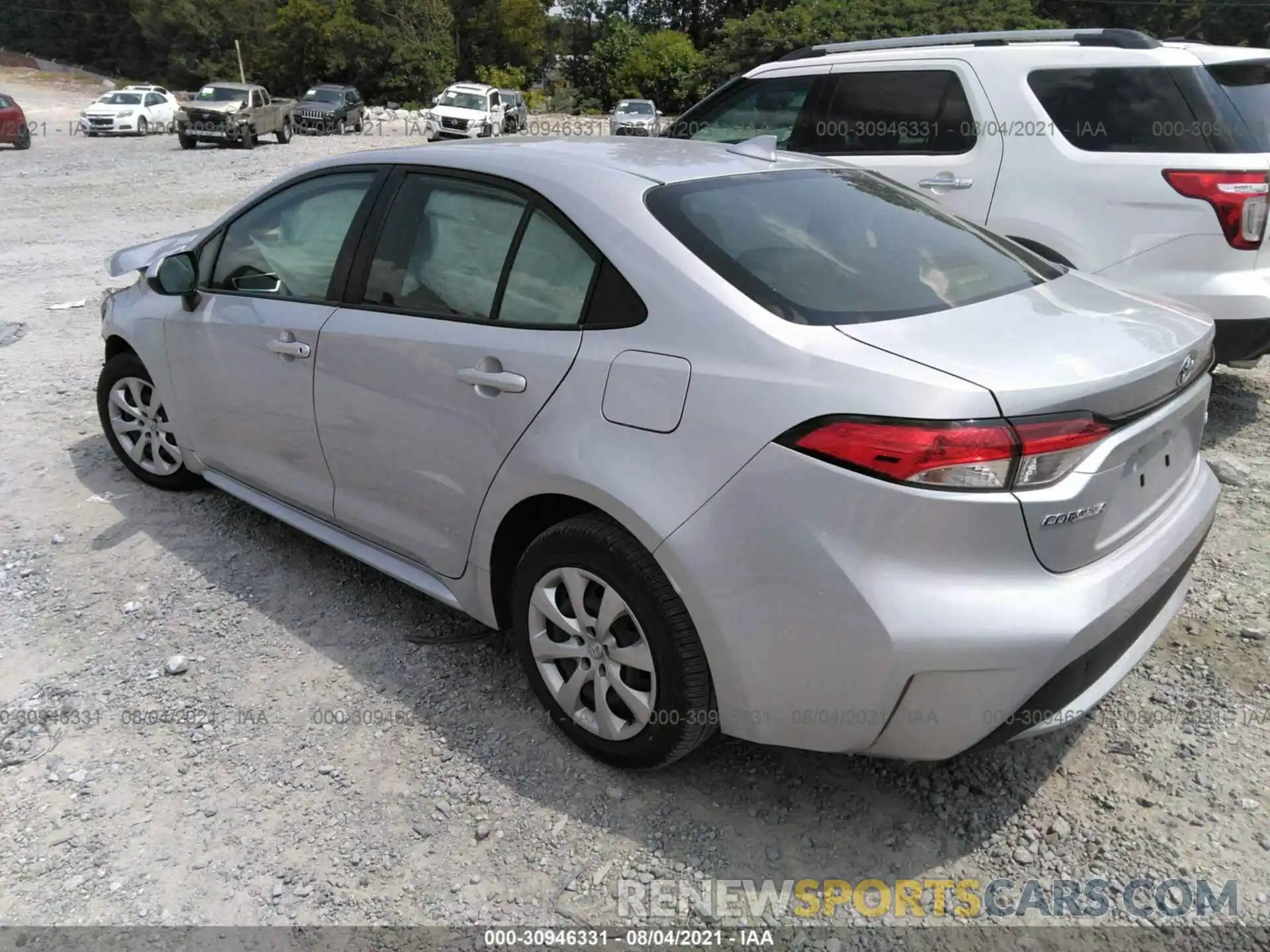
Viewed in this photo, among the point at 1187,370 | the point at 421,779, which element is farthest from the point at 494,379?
the point at 1187,370

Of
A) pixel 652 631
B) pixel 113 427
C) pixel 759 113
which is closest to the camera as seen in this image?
pixel 652 631

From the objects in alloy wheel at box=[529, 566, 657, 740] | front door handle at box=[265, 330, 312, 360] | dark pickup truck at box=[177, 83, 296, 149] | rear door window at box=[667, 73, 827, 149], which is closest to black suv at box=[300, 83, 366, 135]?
dark pickup truck at box=[177, 83, 296, 149]

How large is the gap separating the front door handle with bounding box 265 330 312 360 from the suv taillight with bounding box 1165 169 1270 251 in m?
4.07

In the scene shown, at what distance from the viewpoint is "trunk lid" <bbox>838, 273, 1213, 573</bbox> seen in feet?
6.70

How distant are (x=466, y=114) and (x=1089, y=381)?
30.0 m

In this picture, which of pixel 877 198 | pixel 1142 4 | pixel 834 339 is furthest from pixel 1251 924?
pixel 1142 4

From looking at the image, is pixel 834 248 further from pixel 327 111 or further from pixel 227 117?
pixel 327 111

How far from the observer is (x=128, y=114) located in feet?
102

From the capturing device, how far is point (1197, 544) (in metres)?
2.53

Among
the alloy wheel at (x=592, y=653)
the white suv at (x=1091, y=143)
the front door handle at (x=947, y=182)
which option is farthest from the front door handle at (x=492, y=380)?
the front door handle at (x=947, y=182)

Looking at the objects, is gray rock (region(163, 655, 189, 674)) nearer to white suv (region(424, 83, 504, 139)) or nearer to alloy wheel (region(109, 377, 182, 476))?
alloy wheel (region(109, 377, 182, 476))

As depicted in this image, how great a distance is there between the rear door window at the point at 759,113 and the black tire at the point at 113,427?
338 cm

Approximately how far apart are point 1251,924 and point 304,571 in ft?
10.9

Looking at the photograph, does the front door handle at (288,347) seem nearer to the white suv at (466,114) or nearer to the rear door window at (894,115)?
the rear door window at (894,115)
